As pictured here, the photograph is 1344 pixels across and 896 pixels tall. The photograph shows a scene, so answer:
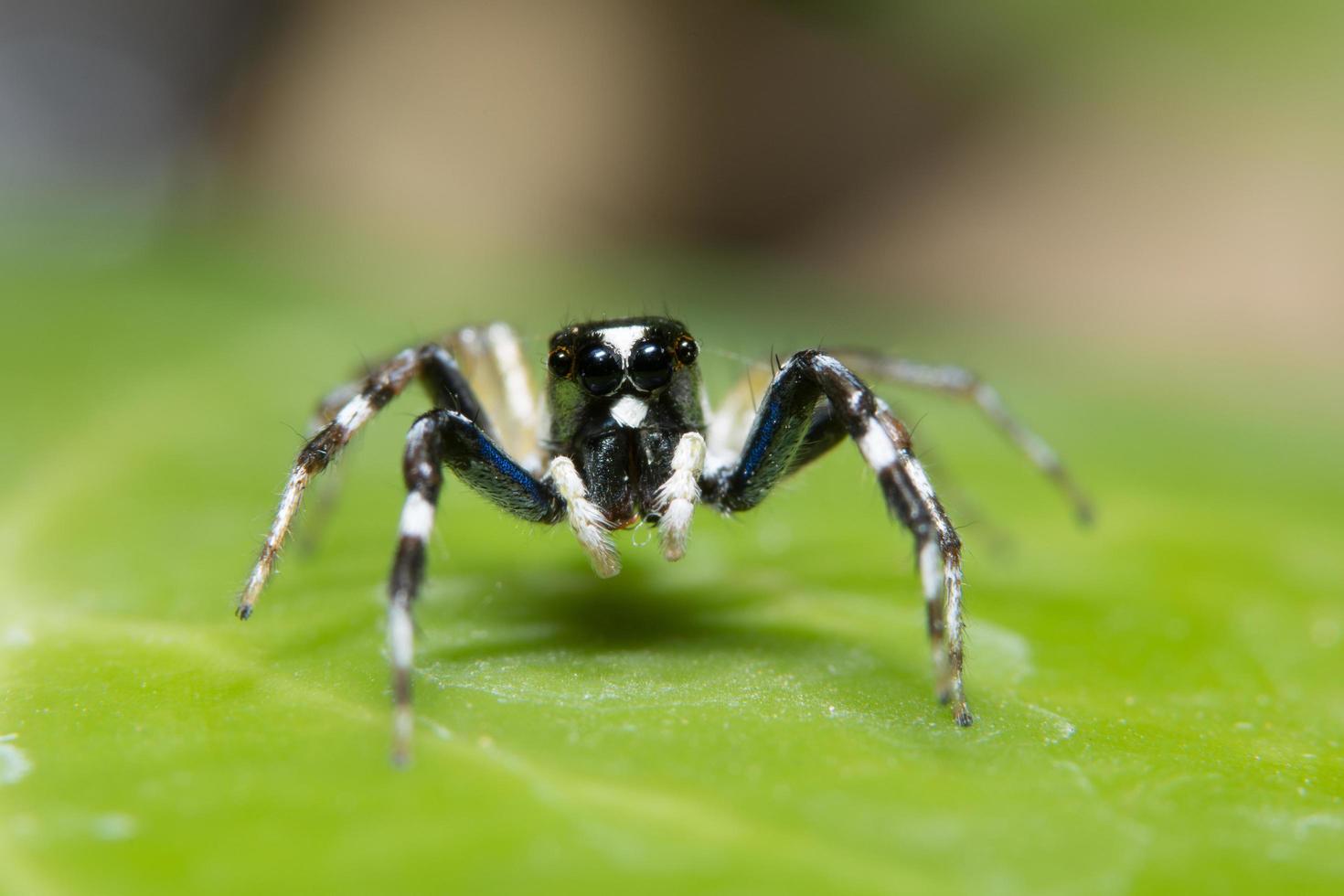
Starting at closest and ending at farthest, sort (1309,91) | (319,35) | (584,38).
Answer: (1309,91)
(584,38)
(319,35)

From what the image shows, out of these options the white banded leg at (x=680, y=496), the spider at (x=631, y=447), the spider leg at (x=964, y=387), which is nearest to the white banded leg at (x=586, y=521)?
the spider at (x=631, y=447)

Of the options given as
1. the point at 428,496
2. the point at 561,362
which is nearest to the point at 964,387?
the point at 561,362

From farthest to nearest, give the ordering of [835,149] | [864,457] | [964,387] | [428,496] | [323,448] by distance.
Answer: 1. [835,149]
2. [964,387]
3. [323,448]
4. [864,457]
5. [428,496]

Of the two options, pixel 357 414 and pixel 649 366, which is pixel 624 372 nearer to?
pixel 649 366

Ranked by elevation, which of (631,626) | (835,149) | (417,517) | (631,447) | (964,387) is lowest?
(631,626)

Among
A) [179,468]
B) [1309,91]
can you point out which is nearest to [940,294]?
[1309,91]

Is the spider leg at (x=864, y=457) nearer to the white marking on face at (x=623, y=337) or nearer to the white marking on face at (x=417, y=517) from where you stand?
the white marking on face at (x=623, y=337)

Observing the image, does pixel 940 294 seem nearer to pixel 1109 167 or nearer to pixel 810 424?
pixel 1109 167
